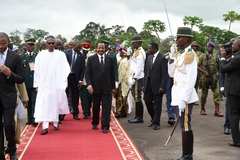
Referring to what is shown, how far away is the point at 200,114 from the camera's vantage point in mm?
11680

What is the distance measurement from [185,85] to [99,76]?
3.37m

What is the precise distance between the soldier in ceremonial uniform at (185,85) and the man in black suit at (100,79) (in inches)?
120

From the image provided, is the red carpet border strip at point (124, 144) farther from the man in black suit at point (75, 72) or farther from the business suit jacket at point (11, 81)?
the business suit jacket at point (11, 81)

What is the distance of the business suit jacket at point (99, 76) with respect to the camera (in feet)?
30.5

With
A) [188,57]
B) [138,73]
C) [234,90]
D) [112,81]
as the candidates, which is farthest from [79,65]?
[188,57]

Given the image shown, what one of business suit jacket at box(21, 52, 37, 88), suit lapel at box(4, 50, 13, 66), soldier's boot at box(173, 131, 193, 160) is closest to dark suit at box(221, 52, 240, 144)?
soldier's boot at box(173, 131, 193, 160)

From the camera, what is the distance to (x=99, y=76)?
9.31 metres

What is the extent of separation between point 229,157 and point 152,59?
3.50 metres

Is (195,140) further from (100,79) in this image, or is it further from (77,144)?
(100,79)

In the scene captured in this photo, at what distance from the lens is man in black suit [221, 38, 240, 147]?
7.49 meters

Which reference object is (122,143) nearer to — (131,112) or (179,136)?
(179,136)

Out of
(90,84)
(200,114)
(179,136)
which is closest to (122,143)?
(179,136)

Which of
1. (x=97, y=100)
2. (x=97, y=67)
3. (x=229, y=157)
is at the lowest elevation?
(x=229, y=157)

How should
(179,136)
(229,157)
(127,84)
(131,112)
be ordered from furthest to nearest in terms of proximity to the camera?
(131,112) < (127,84) < (179,136) < (229,157)
